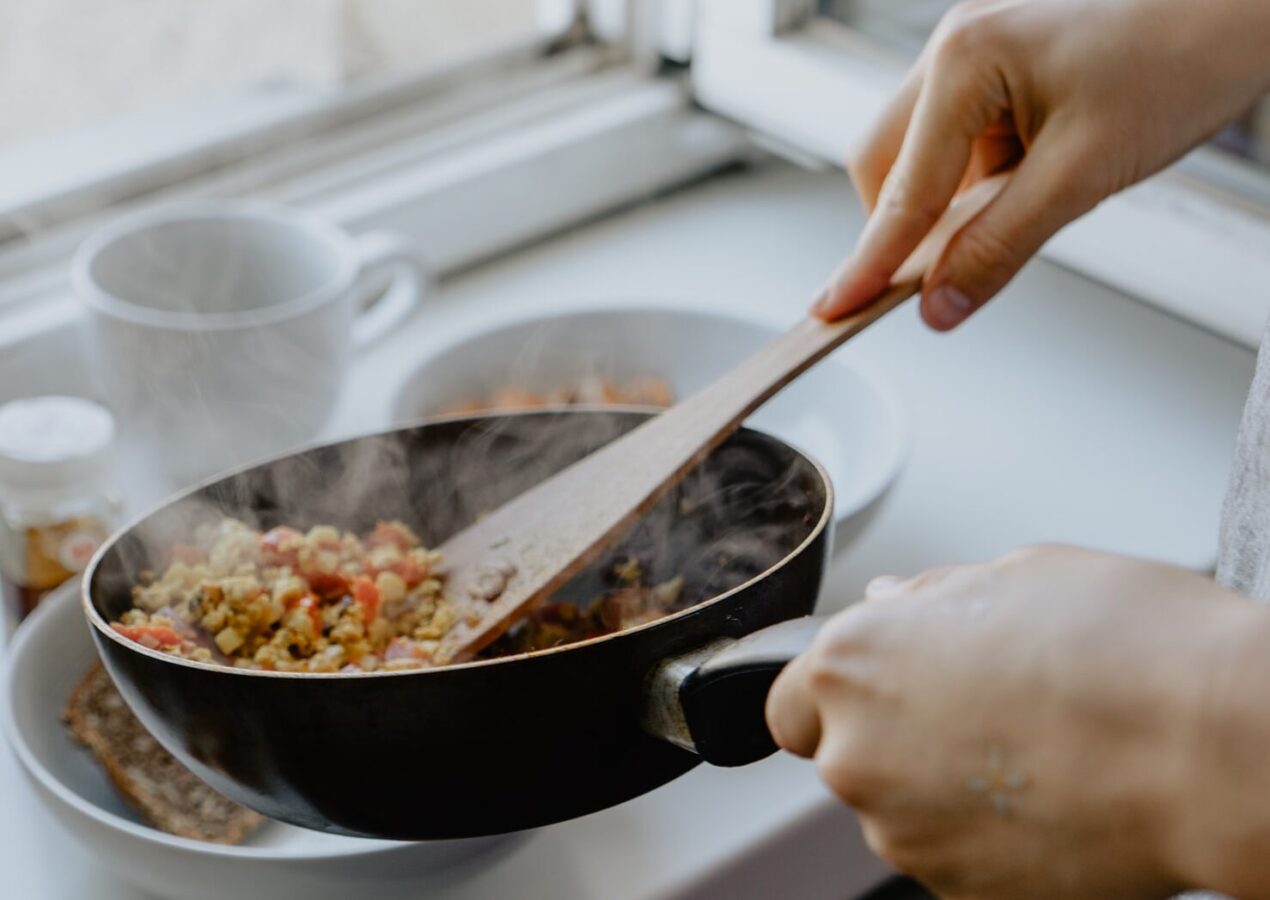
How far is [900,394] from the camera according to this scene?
2.97 ft

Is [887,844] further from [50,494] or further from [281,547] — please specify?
[50,494]

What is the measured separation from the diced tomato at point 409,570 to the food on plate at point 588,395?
214mm

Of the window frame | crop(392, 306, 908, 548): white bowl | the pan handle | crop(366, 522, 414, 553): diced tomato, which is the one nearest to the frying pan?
the pan handle

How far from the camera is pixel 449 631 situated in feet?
2.00

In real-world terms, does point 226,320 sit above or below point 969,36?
below

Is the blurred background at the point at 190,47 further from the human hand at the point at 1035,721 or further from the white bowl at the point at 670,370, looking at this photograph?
the human hand at the point at 1035,721

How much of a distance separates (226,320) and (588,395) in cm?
22

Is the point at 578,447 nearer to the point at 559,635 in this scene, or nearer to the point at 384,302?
the point at 559,635

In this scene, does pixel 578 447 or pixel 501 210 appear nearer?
pixel 578 447

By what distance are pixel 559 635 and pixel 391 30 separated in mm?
588

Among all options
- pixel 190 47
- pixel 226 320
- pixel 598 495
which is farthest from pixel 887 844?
pixel 190 47

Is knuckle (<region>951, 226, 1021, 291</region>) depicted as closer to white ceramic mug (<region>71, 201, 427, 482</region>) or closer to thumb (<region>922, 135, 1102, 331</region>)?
thumb (<region>922, 135, 1102, 331</region>)

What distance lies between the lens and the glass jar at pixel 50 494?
673 millimetres

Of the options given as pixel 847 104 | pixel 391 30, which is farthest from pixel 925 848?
pixel 391 30
